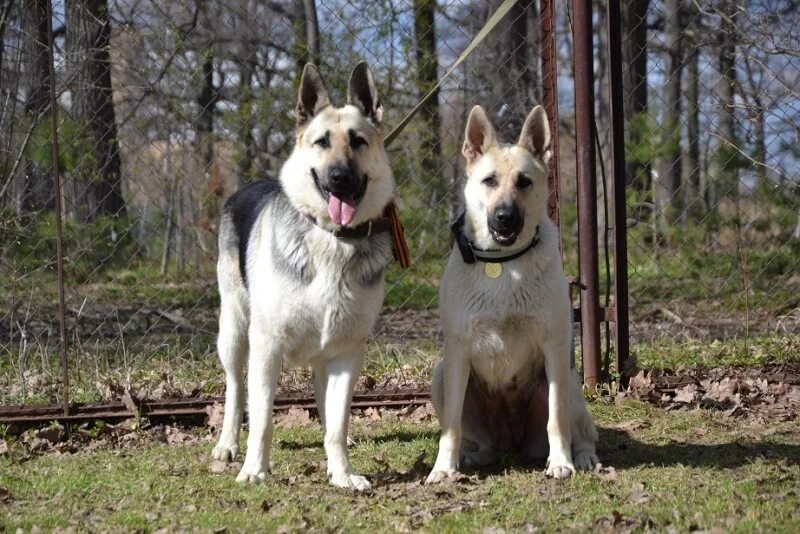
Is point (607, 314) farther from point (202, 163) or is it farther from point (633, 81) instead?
Result: point (633, 81)

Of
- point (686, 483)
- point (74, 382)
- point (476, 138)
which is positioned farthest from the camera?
point (74, 382)

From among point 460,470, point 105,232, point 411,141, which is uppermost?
point 411,141

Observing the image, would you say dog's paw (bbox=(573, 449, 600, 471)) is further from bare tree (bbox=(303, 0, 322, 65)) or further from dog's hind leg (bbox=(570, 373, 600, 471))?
bare tree (bbox=(303, 0, 322, 65))

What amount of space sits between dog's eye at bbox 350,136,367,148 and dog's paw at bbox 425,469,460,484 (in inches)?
53.0

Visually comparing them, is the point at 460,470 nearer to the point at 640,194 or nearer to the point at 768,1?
the point at 768,1

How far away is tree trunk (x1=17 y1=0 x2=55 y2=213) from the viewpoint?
19.2 ft

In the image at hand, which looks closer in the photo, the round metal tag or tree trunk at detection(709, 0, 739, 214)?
the round metal tag

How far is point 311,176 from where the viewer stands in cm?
362

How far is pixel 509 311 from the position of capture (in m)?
3.57

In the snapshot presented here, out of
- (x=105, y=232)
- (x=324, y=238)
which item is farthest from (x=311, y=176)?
(x=105, y=232)

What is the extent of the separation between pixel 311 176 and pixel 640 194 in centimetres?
587

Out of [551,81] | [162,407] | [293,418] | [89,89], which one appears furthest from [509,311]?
[89,89]

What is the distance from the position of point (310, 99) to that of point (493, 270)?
3.42ft

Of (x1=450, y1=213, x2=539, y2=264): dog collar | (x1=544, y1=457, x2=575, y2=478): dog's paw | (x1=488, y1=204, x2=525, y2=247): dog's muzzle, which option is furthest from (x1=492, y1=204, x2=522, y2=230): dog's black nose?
(x1=544, y1=457, x2=575, y2=478): dog's paw
